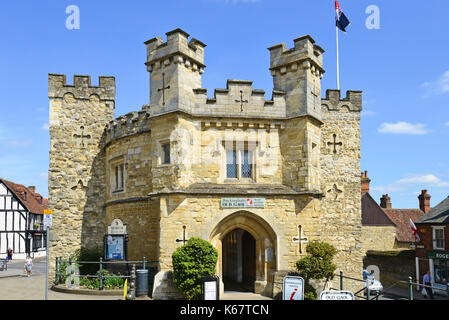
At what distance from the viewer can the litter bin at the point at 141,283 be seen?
13961 mm

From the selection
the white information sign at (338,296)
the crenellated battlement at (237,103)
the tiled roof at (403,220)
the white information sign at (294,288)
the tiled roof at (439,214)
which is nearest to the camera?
the white information sign at (338,296)

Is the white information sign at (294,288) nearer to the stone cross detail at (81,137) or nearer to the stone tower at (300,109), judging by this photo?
the stone tower at (300,109)

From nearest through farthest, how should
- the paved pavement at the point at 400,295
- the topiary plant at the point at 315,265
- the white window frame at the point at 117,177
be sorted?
the topiary plant at the point at 315,265 → the white window frame at the point at 117,177 → the paved pavement at the point at 400,295

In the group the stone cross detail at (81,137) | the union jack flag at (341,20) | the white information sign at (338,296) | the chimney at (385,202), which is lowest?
the white information sign at (338,296)

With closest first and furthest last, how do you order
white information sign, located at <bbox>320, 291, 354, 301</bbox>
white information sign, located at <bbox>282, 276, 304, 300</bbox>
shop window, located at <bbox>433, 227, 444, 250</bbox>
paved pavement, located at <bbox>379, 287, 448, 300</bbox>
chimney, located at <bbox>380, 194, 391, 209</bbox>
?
white information sign, located at <bbox>320, 291, 354, 301</bbox> → white information sign, located at <bbox>282, 276, 304, 300</bbox> → paved pavement, located at <bbox>379, 287, 448, 300</bbox> → shop window, located at <bbox>433, 227, 444, 250</bbox> → chimney, located at <bbox>380, 194, 391, 209</bbox>

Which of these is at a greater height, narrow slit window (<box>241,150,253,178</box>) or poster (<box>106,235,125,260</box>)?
narrow slit window (<box>241,150,253,178</box>)

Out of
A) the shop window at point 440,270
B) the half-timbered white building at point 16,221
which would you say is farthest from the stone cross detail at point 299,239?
the half-timbered white building at point 16,221

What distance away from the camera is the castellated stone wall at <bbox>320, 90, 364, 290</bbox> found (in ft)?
65.5

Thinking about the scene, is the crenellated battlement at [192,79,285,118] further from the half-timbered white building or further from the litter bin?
the half-timbered white building

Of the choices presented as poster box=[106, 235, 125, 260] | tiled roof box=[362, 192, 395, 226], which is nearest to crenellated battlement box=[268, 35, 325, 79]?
poster box=[106, 235, 125, 260]

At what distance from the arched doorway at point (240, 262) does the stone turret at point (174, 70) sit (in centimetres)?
711

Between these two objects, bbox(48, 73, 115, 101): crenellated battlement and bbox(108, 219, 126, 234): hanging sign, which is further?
bbox(48, 73, 115, 101): crenellated battlement

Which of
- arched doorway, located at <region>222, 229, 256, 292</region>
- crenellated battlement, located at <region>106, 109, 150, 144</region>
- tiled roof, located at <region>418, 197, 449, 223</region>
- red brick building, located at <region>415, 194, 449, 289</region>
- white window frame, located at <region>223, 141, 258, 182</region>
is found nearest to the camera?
white window frame, located at <region>223, 141, 258, 182</region>

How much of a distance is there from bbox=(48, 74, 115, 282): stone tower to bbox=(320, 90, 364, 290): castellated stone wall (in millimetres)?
11293
